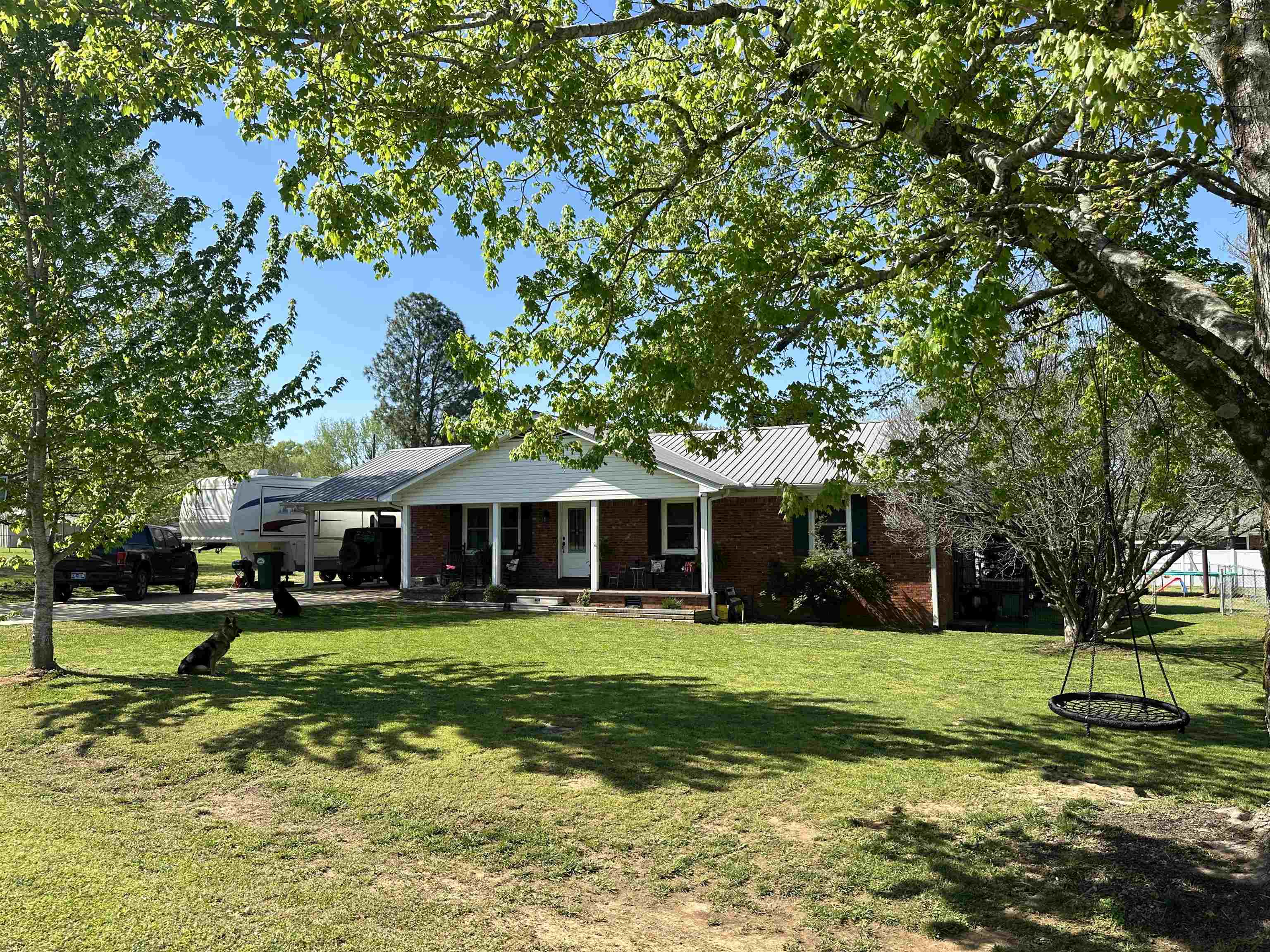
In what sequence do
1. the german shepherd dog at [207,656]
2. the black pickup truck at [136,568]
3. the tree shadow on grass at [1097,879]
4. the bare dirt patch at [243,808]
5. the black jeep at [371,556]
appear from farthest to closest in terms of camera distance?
the black jeep at [371,556], the black pickup truck at [136,568], the german shepherd dog at [207,656], the bare dirt patch at [243,808], the tree shadow on grass at [1097,879]

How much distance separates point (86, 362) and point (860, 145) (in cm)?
952

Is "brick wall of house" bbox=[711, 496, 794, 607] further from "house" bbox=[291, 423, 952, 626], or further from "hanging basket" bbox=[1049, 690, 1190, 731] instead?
"hanging basket" bbox=[1049, 690, 1190, 731]

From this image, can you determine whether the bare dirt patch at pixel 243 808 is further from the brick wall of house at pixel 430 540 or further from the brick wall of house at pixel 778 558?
the brick wall of house at pixel 430 540

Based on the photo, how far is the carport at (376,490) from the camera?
2414 cm

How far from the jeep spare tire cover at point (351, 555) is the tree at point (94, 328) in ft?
56.6

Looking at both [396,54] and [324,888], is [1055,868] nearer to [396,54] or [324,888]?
[324,888]

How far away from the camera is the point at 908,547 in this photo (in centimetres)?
1897

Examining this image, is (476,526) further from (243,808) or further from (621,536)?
(243,808)

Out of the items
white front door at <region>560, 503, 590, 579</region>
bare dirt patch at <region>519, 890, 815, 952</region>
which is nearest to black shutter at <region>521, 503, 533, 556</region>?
white front door at <region>560, 503, 590, 579</region>

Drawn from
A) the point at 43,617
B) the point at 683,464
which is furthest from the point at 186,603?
the point at 683,464

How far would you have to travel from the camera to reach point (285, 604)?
1862 cm

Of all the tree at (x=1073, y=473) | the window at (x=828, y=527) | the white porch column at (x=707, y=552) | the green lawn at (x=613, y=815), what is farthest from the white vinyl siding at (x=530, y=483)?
the green lawn at (x=613, y=815)

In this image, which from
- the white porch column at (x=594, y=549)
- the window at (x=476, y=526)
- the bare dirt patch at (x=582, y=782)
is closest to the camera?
the bare dirt patch at (x=582, y=782)

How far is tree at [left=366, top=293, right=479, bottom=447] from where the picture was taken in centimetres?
5803
